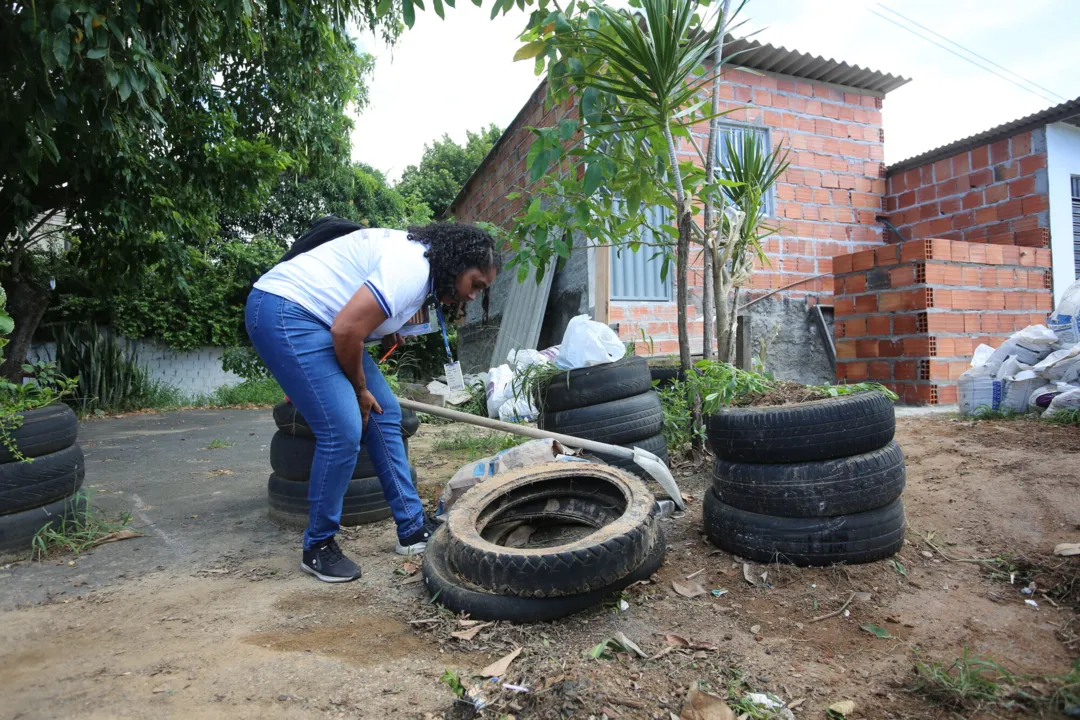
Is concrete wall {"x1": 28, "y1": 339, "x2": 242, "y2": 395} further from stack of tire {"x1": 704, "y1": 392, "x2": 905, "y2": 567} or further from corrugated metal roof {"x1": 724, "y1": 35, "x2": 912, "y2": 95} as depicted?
stack of tire {"x1": 704, "y1": 392, "x2": 905, "y2": 567}

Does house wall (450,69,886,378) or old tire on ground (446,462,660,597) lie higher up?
house wall (450,69,886,378)

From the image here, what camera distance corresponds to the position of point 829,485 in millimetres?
2330

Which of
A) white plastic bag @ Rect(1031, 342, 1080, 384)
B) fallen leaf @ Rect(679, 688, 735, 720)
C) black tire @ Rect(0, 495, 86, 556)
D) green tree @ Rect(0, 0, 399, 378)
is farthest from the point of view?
white plastic bag @ Rect(1031, 342, 1080, 384)

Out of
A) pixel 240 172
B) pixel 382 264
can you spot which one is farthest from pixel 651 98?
pixel 240 172

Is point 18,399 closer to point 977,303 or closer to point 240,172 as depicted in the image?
point 240,172

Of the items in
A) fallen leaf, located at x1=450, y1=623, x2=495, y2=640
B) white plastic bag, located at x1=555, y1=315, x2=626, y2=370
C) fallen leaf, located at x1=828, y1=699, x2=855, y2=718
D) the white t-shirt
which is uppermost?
the white t-shirt

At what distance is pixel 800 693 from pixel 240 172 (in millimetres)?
7170

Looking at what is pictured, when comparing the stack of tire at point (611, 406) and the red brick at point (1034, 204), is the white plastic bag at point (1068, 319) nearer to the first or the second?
the red brick at point (1034, 204)

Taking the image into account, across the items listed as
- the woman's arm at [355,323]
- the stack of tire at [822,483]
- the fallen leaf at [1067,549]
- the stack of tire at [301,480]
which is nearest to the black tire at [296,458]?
the stack of tire at [301,480]

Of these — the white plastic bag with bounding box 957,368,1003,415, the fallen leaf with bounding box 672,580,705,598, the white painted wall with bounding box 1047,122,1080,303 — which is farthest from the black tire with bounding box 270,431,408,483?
the white painted wall with bounding box 1047,122,1080,303

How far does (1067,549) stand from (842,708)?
1.38 meters

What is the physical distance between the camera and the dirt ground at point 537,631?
159 cm

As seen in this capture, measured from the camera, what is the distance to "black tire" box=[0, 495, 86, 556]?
270cm

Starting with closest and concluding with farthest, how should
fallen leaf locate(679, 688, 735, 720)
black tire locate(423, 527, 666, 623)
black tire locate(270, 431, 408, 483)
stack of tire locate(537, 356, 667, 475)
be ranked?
fallen leaf locate(679, 688, 735, 720) → black tire locate(423, 527, 666, 623) → black tire locate(270, 431, 408, 483) → stack of tire locate(537, 356, 667, 475)
